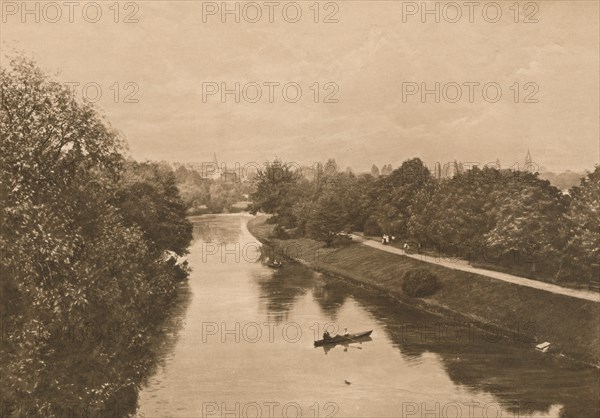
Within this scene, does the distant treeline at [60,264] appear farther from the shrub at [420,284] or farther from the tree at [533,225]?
the tree at [533,225]

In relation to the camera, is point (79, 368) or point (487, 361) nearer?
point (79, 368)

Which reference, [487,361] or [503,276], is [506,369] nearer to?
[487,361]

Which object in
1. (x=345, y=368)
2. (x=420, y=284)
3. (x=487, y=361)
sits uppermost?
(x=420, y=284)

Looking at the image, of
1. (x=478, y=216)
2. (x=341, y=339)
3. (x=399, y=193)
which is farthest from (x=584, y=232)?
(x=399, y=193)

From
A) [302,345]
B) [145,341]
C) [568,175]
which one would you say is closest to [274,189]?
[568,175]

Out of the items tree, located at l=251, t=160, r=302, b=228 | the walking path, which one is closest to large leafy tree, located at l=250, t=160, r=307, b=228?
tree, located at l=251, t=160, r=302, b=228

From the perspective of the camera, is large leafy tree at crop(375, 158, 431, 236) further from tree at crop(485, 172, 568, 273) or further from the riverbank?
tree at crop(485, 172, 568, 273)
